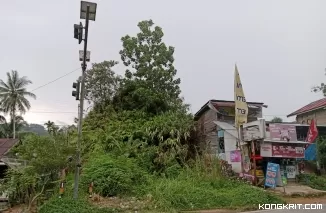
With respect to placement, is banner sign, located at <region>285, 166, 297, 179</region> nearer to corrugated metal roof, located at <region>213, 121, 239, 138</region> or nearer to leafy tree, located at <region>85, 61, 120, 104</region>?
corrugated metal roof, located at <region>213, 121, 239, 138</region>

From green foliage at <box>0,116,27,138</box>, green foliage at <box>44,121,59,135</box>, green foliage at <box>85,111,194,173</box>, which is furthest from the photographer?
green foliage at <box>0,116,27,138</box>

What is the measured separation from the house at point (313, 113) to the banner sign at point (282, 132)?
826cm

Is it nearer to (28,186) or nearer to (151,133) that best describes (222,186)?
(151,133)

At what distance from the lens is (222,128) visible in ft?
75.7

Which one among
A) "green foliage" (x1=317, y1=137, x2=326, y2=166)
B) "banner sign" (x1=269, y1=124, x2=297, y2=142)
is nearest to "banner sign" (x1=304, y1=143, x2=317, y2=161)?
"green foliage" (x1=317, y1=137, x2=326, y2=166)

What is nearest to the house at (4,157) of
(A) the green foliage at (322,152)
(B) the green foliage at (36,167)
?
(B) the green foliage at (36,167)

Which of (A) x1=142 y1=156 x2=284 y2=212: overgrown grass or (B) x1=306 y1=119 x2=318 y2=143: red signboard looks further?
(B) x1=306 y1=119 x2=318 y2=143: red signboard

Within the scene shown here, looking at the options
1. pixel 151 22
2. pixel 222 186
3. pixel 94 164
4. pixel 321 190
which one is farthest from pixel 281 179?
pixel 151 22

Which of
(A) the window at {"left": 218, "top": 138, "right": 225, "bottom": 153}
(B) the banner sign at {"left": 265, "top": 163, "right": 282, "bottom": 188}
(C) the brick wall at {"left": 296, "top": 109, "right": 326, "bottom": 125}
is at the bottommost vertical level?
(B) the banner sign at {"left": 265, "top": 163, "right": 282, "bottom": 188}

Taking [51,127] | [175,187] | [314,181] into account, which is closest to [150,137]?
[175,187]

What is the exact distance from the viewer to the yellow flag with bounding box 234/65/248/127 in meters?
20.6

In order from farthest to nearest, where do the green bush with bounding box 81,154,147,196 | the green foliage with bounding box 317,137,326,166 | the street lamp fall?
the green foliage with bounding box 317,137,326,166, the green bush with bounding box 81,154,147,196, the street lamp

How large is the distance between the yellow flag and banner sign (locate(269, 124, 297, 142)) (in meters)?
2.22

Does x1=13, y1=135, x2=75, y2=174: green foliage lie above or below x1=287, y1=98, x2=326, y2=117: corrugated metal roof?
below
